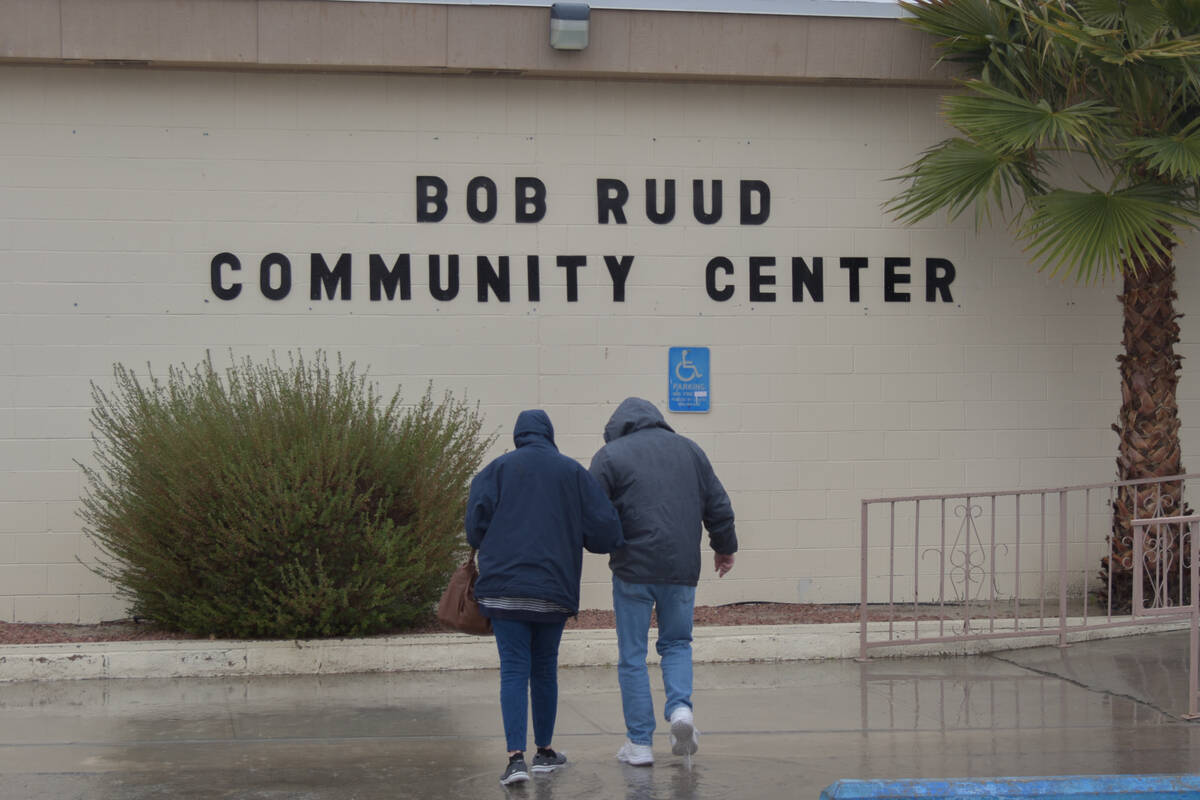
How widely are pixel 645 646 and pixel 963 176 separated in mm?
5526

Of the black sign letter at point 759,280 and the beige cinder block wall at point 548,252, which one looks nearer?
the beige cinder block wall at point 548,252

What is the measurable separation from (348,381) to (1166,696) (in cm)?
618

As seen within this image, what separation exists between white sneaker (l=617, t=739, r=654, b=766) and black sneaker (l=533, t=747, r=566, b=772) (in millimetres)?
324

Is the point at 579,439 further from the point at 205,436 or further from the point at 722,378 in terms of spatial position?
the point at 205,436

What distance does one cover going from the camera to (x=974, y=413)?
11891 mm

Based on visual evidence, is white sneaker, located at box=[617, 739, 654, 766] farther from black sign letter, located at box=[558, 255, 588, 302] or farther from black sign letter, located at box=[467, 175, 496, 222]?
black sign letter, located at box=[467, 175, 496, 222]

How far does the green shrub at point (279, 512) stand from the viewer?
9.36m

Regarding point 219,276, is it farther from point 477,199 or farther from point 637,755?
point 637,755

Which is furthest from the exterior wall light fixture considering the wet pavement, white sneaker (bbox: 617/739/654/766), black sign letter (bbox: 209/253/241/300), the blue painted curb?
the blue painted curb

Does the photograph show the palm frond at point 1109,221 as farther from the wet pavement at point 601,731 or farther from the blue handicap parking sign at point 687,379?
the wet pavement at point 601,731

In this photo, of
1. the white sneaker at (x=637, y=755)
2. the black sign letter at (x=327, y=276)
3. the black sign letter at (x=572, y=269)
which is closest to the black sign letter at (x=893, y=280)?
the black sign letter at (x=572, y=269)

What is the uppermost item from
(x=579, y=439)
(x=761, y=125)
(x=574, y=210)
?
(x=761, y=125)

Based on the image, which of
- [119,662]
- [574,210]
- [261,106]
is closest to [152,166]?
[261,106]

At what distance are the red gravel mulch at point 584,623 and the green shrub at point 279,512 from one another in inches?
12.3
